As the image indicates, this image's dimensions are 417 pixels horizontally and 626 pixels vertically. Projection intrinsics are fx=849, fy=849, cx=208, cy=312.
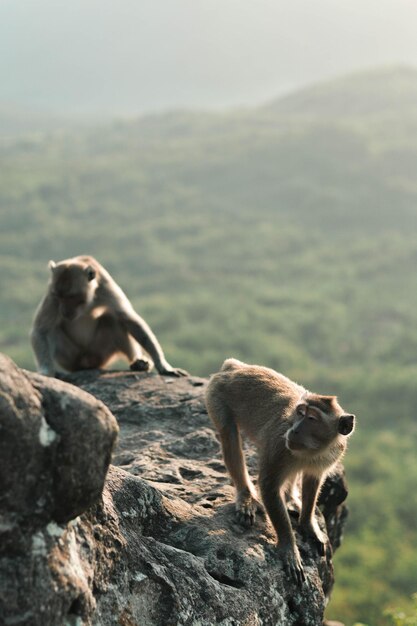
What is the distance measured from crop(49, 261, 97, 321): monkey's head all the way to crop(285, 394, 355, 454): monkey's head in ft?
15.3

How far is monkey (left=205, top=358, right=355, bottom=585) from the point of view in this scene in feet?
19.4

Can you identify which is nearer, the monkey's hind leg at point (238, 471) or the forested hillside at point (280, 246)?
the monkey's hind leg at point (238, 471)

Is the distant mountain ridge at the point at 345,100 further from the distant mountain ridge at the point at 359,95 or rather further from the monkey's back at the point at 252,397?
the monkey's back at the point at 252,397

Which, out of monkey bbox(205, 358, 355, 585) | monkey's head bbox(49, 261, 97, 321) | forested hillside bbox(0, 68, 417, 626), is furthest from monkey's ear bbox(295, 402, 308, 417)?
forested hillside bbox(0, 68, 417, 626)

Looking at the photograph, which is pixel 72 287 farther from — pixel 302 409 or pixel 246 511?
pixel 302 409

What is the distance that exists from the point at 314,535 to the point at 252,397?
1.15 metres

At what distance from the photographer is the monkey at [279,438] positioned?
591cm

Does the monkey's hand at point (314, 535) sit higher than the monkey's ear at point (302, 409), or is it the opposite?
the monkey's ear at point (302, 409)

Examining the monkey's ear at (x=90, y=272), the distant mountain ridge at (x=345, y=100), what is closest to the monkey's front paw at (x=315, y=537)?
the monkey's ear at (x=90, y=272)

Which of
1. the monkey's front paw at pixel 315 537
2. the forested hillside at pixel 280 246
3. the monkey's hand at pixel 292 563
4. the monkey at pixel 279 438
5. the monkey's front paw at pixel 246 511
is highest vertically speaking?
the monkey at pixel 279 438

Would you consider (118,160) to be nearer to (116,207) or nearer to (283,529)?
(116,207)

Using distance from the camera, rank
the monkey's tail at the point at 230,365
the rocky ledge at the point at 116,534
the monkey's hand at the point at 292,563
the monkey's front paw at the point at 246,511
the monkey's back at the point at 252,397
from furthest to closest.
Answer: the monkey's tail at the point at 230,365
the monkey's back at the point at 252,397
the monkey's front paw at the point at 246,511
the monkey's hand at the point at 292,563
the rocky ledge at the point at 116,534

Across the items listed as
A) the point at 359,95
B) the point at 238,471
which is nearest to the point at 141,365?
the point at 238,471

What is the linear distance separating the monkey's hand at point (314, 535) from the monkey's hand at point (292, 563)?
20.0 inches
